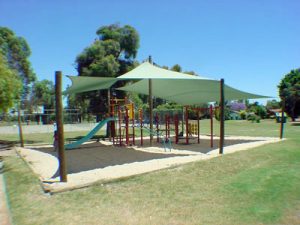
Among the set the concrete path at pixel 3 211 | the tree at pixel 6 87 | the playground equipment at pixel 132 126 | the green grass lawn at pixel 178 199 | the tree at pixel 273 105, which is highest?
the tree at pixel 273 105

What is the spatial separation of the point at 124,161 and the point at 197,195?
3.81m

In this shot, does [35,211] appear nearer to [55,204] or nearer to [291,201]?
[55,204]

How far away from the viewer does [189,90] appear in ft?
47.0

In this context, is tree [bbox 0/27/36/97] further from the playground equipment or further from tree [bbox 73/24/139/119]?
the playground equipment

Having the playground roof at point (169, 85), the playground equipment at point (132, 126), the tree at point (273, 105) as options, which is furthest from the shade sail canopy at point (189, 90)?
the tree at point (273, 105)

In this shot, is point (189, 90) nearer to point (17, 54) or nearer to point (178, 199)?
point (178, 199)

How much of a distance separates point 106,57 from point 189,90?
8343 millimetres

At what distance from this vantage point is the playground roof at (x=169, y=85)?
400 inches

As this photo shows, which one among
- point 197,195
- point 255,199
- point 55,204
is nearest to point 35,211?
point 55,204

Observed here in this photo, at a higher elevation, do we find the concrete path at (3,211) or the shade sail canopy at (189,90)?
the shade sail canopy at (189,90)

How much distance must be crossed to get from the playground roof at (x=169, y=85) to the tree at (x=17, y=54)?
10717 millimetres

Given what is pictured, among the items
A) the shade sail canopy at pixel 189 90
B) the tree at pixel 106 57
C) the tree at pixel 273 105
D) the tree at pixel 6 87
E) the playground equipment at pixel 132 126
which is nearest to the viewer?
the tree at pixel 6 87

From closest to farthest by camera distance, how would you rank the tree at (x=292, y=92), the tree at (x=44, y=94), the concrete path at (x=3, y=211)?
the concrete path at (x=3, y=211), the tree at (x=292, y=92), the tree at (x=44, y=94)

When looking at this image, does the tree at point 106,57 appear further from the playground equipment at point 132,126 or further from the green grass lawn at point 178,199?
the green grass lawn at point 178,199
